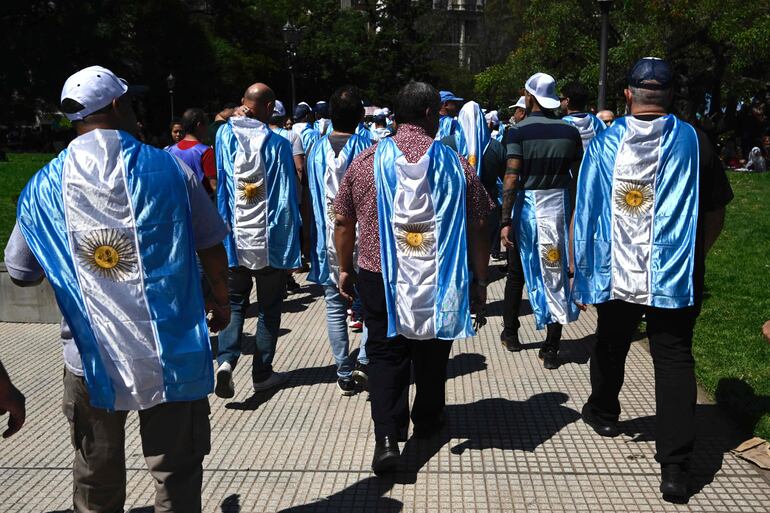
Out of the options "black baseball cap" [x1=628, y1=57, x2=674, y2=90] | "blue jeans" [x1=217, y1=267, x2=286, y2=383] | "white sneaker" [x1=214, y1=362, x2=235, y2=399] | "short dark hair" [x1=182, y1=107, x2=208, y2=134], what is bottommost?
"white sneaker" [x1=214, y1=362, x2=235, y2=399]

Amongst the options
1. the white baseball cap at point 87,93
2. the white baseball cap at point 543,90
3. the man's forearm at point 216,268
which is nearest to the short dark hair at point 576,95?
the white baseball cap at point 543,90

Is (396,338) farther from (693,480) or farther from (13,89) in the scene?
(13,89)

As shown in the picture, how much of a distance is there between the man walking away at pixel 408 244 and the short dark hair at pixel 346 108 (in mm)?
1165

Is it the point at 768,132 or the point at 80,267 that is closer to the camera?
the point at 80,267

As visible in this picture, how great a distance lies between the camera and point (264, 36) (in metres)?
49.9

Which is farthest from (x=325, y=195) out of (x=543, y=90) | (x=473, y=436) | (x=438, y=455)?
(x=438, y=455)

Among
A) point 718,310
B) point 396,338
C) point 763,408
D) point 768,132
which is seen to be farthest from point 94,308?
point 768,132

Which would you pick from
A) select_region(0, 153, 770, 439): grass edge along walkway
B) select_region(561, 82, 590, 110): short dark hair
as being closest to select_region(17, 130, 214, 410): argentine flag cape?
select_region(0, 153, 770, 439): grass edge along walkway

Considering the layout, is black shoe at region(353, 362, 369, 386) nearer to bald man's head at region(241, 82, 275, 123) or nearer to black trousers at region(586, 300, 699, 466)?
bald man's head at region(241, 82, 275, 123)

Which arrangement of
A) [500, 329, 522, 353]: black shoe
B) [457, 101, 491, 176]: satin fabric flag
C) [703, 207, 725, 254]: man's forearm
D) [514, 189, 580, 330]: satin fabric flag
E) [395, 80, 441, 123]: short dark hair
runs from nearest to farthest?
[703, 207, 725, 254]: man's forearm
[395, 80, 441, 123]: short dark hair
[514, 189, 580, 330]: satin fabric flag
[500, 329, 522, 353]: black shoe
[457, 101, 491, 176]: satin fabric flag

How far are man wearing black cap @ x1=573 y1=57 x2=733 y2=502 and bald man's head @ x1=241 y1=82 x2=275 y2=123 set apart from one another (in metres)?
2.31

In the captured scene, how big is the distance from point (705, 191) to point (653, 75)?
0.62m

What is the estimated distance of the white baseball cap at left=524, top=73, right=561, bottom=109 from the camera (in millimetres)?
5961

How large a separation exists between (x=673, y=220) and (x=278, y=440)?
2.42 m
